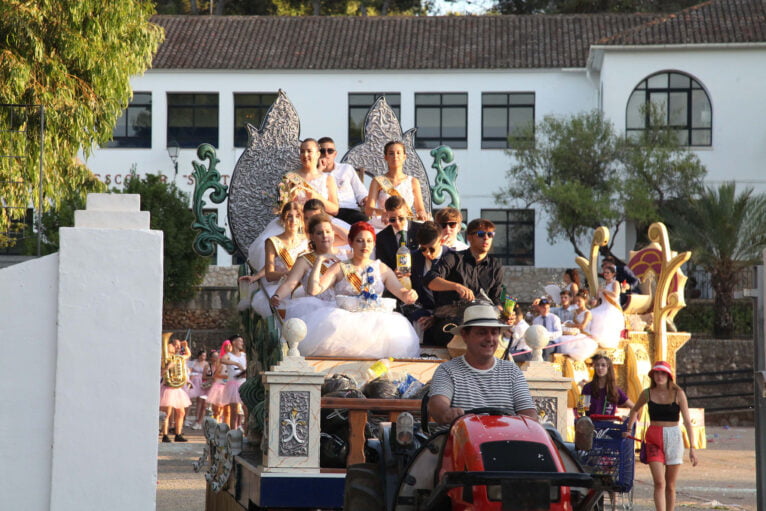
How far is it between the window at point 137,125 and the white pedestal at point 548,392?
1487 inches

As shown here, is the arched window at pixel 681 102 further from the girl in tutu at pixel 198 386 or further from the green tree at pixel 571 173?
the girl in tutu at pixel 198 386

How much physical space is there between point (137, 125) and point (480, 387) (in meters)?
39.9

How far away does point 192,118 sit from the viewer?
4584 centimetres

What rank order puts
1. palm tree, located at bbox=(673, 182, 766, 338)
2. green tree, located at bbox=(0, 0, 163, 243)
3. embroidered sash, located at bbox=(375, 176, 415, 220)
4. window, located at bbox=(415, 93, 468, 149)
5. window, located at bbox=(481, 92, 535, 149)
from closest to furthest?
embroidered sash, located at bbox=(375, 176, 415, 220)
green tree, located at bbox=(0, 0, 163, 243)
palm tree, located at bbox=(673, 182, 766, 338)
window, located at bbox=(481, 92, 535, 149)
window, located at bbox=(415, 93, 468, 149)

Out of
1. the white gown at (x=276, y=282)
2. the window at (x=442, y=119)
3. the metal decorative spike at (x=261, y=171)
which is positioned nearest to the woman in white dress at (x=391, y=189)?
the metal decorative spike at (x=261, y=171)

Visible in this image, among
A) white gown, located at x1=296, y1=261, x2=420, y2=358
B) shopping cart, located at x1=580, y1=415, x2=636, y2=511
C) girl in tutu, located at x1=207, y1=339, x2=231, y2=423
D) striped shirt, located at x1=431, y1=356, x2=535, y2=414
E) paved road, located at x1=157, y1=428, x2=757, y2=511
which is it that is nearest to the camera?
striped shirt, located at x1=431, y1=356, x2=535, y2=414

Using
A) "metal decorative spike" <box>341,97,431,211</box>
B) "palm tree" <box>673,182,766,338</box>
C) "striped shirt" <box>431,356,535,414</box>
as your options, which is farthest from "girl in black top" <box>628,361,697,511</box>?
"palm tree" <box>673,182,766,338</box>

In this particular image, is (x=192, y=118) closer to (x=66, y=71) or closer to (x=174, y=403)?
(x=66, y=71)

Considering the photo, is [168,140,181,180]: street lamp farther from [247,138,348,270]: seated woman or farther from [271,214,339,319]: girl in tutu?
[271,214,339,319]: girl in tutu

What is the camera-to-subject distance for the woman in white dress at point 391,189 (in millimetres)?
13875

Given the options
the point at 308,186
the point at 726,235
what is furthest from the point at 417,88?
the point at 308,186

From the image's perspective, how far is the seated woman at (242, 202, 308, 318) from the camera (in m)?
12.2

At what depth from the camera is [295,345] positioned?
919 cm

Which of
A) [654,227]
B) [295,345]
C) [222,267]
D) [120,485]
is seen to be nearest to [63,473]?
[120,485]
